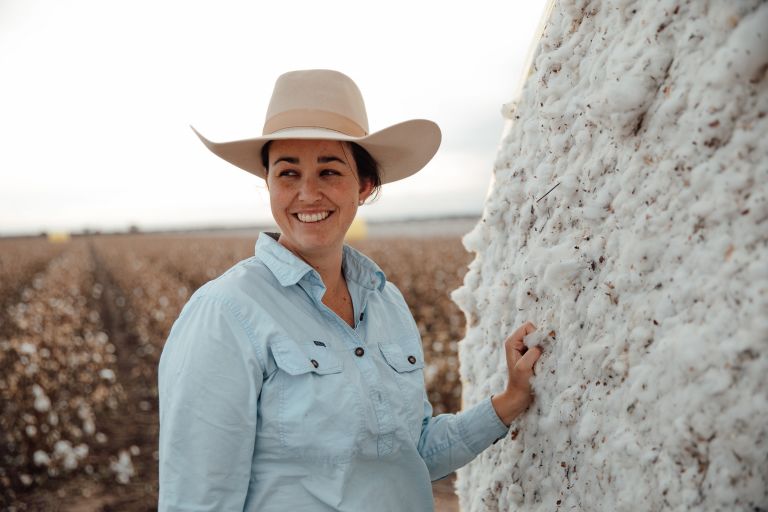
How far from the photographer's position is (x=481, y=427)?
1.88m

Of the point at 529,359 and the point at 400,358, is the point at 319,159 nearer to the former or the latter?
the point at 400,358

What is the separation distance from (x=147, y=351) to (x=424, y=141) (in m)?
8.48

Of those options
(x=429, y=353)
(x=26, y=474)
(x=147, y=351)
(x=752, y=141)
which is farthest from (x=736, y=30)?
(x=147, y=351)

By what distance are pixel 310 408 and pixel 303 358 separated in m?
0.12

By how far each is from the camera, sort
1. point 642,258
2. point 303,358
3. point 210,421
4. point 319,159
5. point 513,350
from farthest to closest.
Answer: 1. point 319,159
2. point 513,350
3. point 303,358
4. point 210,421
5. point 642,258

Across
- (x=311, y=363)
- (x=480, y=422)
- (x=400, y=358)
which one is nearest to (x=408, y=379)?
(x=400, y=358)

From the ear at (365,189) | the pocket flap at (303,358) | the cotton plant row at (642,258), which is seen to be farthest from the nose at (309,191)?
the cotton plant row at (642,258)

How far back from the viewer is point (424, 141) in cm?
203

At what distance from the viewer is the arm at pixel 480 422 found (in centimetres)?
169

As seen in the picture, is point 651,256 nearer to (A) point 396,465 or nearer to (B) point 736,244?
(B) point 736,244

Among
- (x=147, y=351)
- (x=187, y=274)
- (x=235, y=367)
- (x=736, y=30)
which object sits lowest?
(x=187, y=274)

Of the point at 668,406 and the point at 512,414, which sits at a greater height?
the point at 668,406

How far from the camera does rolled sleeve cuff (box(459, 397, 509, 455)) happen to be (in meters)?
1.83

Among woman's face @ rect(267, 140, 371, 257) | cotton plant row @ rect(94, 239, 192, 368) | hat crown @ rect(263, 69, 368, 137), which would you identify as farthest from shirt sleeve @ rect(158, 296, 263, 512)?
cotton plant row @ rect(94, 239, 192, 368)
